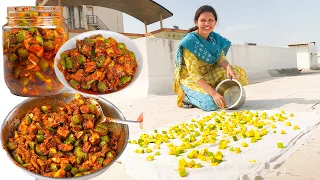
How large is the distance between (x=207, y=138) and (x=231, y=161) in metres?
0.56

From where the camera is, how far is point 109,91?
56.1 inches

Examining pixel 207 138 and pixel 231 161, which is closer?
pixel 231 161

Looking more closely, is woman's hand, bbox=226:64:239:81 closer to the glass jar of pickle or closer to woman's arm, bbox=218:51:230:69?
Answer: woman's arm, bbox=218:51:230:69

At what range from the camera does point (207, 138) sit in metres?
2.50

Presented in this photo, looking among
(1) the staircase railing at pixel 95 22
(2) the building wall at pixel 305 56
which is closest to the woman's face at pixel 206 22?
(1) the staircase railing at pixel 95 22

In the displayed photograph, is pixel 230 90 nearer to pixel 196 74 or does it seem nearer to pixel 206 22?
pixel 196 74

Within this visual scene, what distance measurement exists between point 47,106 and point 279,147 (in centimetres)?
162

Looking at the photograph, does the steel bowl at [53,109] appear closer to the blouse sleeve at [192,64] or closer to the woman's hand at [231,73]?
the blouse sleeve at [192,64]

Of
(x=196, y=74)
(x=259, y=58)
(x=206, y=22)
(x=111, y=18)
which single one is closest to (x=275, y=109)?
(x=196, y=74)

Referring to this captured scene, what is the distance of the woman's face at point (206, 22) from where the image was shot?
3691mm

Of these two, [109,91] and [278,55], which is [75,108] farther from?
[278,55]

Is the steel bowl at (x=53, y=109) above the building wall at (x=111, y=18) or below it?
below

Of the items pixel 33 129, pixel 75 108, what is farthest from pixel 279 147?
pixel 33 129

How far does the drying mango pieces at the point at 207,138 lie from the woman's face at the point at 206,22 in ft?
3.70
